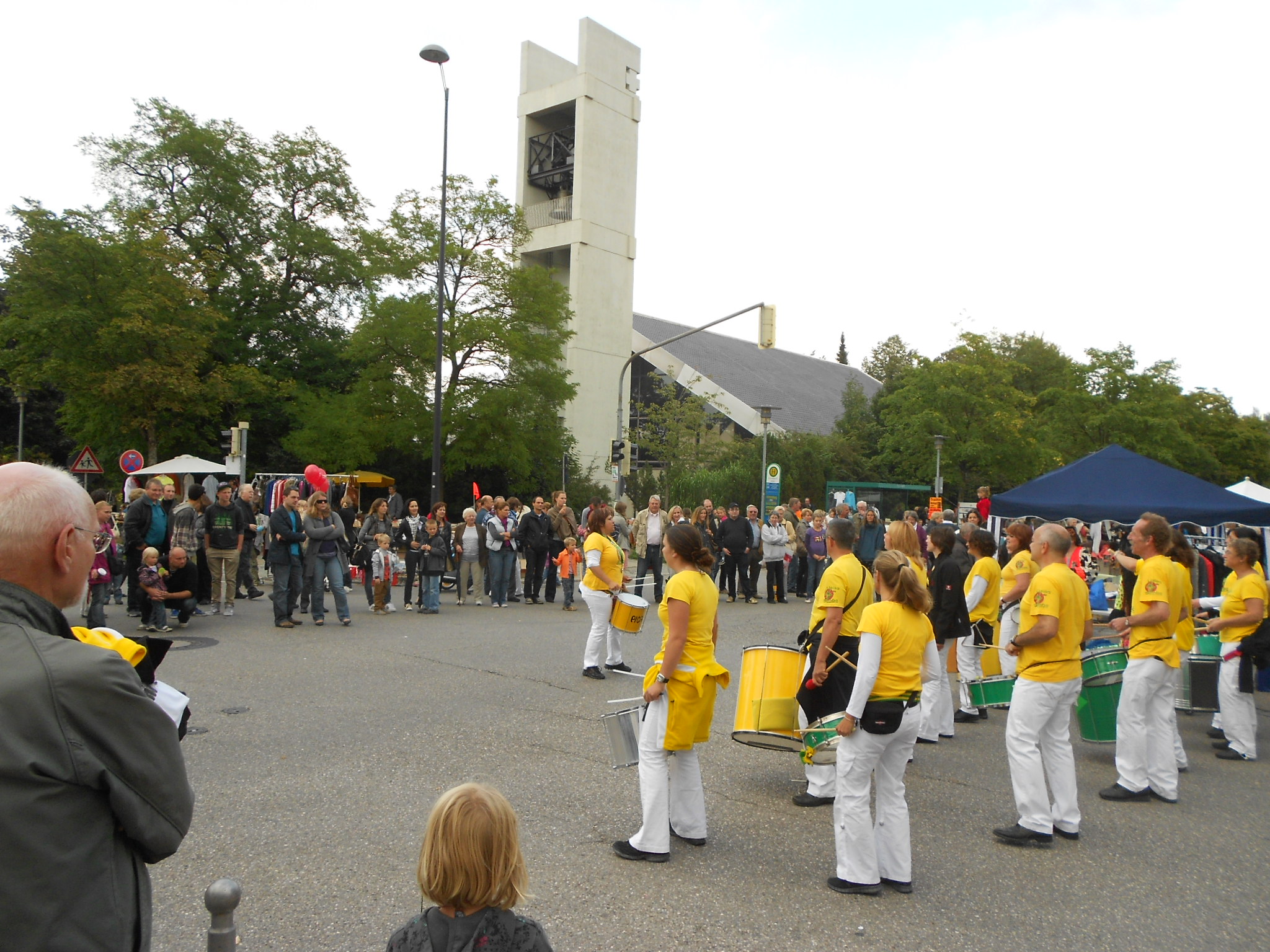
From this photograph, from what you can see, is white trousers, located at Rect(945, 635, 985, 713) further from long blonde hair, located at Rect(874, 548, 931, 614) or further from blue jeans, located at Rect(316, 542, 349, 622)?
blue jeans, located at Rect(316, 542, 349, 622)

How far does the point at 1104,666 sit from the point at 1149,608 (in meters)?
0.98

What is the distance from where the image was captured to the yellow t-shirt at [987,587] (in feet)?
26.3

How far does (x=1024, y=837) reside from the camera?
5078 millimetres

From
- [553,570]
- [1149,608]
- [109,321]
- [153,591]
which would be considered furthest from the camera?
[109,321]

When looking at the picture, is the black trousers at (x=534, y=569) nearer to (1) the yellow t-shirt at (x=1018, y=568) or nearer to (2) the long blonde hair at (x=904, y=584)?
(1) the yellow t-shirt at (x=1018, y=568)

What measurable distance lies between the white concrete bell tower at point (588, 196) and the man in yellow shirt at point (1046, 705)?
3348 centimetres

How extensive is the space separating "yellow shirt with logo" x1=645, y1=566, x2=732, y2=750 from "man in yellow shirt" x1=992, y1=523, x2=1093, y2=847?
176cm

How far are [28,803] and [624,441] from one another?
75.5 ft

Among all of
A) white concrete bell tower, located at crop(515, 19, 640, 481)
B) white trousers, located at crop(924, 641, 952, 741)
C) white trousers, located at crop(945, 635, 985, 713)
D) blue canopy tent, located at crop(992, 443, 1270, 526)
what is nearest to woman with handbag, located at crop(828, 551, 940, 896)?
white trousers, located at crop(924, 641, 952, 741)

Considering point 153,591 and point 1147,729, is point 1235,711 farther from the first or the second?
point 153,591

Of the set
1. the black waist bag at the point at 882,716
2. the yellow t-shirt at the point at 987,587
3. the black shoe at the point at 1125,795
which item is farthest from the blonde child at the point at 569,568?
the black waist bag at the point at 882,716

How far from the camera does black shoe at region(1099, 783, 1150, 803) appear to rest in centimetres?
602

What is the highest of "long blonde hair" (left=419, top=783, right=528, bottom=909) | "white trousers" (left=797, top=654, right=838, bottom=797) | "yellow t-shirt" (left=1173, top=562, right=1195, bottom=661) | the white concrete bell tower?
the white concrete bell tower

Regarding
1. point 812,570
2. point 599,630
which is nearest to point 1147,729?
point 599,630
